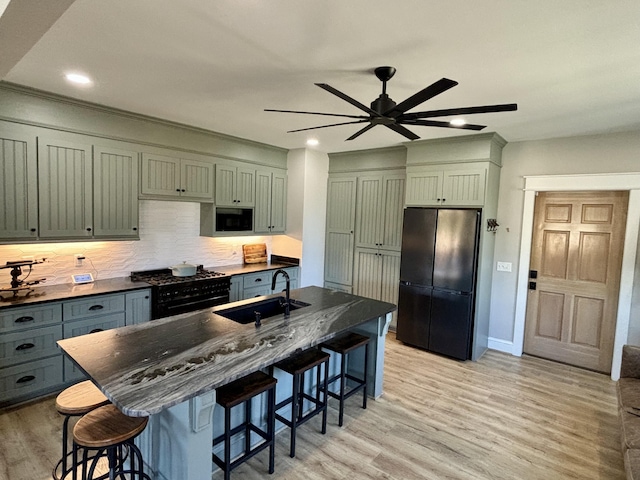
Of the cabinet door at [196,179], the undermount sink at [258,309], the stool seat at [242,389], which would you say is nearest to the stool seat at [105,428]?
the stool seat at [242,389]

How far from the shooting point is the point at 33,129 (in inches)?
117

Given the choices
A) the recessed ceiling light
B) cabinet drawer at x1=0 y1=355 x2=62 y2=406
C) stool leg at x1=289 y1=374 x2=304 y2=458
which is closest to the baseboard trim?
stool leg at x1=289 y1=374 x2=304 y2=458

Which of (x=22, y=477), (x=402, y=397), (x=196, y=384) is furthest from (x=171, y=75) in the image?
(x=402, y=397)

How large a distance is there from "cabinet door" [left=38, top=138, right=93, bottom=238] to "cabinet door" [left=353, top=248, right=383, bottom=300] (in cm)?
346

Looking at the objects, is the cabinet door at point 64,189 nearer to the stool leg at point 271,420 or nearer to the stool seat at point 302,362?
the stool seat at point 302,362

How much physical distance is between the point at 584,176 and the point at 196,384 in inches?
171

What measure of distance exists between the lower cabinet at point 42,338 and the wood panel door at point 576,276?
15.6ft

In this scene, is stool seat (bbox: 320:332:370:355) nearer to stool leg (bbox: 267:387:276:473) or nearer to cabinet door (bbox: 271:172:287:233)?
stool leg (bbox: 267:387:276:473)

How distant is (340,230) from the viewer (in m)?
5.50

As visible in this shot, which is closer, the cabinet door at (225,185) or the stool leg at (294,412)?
the stool leg at (294,412)

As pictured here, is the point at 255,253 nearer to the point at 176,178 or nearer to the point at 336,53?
the point at 176,178

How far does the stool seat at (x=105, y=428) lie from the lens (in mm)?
1630

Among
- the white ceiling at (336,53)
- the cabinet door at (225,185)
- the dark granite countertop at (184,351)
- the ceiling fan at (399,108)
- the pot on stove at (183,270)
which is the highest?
the white ceiling at (336,53)

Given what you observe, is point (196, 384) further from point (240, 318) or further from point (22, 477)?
point (22, 477)
